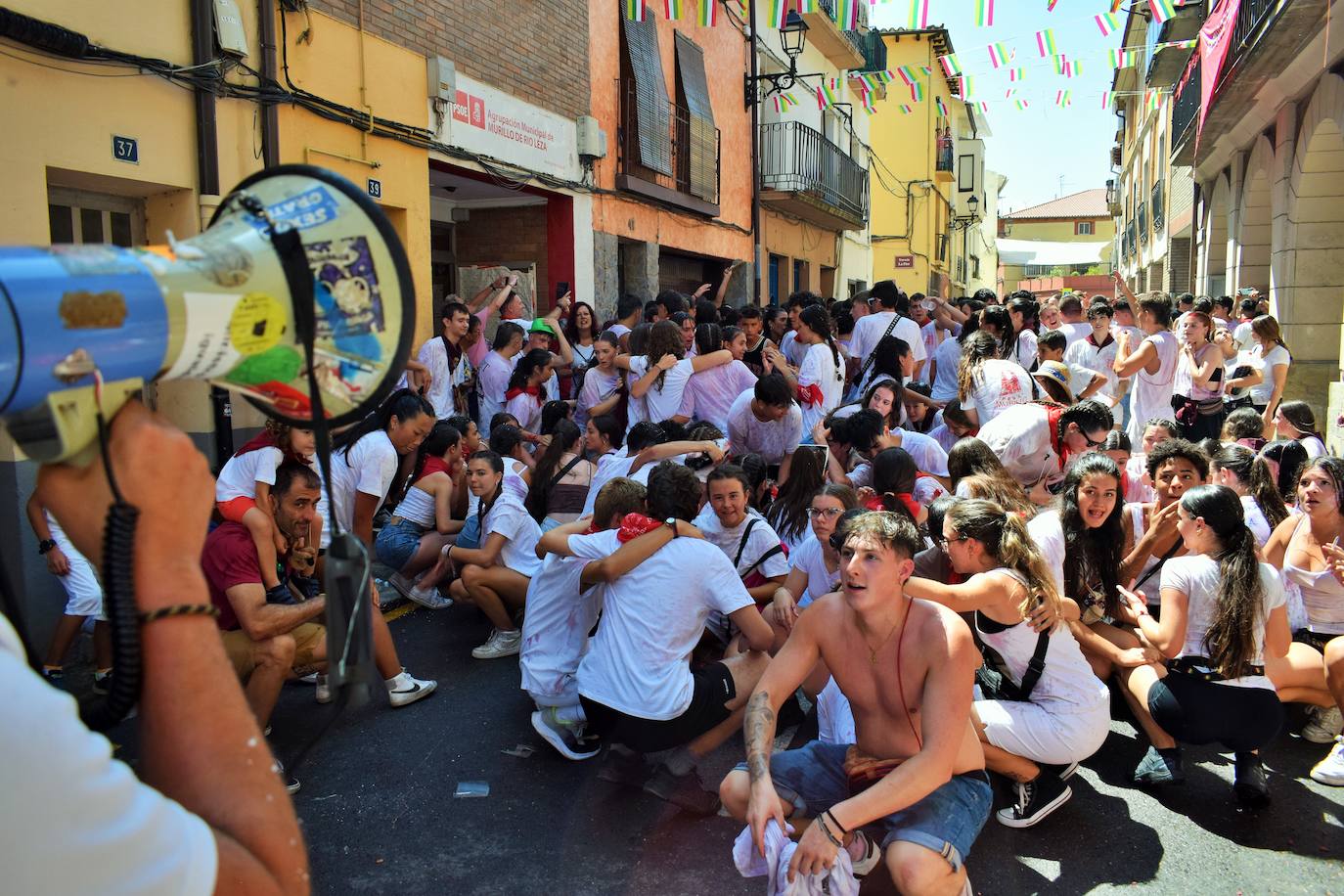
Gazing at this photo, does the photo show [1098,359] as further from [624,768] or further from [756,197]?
[756,197]

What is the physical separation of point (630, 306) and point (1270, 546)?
5.78 metres

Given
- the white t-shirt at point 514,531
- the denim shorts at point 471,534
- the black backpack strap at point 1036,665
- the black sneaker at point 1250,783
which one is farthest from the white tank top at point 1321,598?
the denim shorts at point 471,534

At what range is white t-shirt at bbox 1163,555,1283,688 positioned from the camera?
373cm

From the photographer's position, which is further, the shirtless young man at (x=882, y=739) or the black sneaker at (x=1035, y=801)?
the black sneaker at (x=1035, y=801)

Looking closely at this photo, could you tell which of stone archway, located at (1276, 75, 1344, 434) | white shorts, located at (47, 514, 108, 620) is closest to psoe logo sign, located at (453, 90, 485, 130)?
white shorts, located at (47, 514, 108, 620)

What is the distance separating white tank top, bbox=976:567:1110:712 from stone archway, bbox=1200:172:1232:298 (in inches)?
668

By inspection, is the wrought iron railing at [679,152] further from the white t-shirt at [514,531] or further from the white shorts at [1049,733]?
the white shorts at [1049,733]

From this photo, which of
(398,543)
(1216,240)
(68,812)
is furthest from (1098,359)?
(1216,240)

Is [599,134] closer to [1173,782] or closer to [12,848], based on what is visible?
[1173,782]

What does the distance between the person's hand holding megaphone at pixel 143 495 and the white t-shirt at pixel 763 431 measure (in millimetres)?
4989

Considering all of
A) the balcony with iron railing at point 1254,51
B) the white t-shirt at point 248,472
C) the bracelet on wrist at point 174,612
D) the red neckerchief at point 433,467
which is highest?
the balcony with iron railing at point 1254,51

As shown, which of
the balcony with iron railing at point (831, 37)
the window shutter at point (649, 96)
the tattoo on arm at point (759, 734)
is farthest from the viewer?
the balcony with iron railing at point (831, 37)

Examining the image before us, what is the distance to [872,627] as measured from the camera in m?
3.14

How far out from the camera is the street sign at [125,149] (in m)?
6.16
